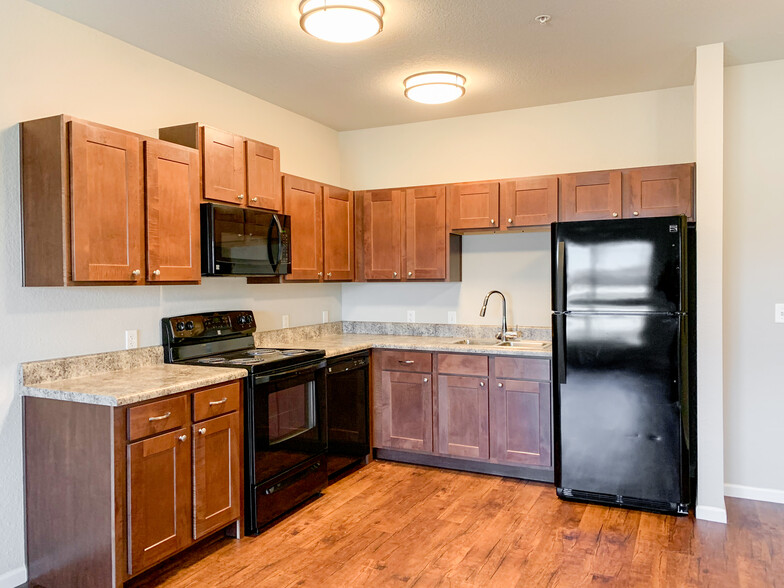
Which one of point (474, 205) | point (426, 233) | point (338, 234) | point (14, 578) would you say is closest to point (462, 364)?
point (426, 233)

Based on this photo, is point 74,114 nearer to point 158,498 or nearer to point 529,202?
point 158,498

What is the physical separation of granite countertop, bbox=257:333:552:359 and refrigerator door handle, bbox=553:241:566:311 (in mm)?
414

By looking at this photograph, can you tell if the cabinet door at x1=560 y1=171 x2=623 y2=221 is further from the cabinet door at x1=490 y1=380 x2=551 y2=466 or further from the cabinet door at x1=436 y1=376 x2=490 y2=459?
the cabinet door at x1=436 y1=376 x2=490 y2=459

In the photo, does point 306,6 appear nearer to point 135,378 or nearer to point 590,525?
point 135,378

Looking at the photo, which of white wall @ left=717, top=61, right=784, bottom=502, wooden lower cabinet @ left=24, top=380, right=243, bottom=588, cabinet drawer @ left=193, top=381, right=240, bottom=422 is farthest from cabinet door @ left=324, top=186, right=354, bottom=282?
white wall @ left=717, top=61, right=784, bottom=502

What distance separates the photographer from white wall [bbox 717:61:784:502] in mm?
3600

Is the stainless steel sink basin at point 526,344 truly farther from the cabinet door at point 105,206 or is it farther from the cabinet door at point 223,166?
the cabinet door at point 105,206

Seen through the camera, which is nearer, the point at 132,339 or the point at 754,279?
the point at 132,339

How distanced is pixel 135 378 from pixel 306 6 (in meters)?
1.92

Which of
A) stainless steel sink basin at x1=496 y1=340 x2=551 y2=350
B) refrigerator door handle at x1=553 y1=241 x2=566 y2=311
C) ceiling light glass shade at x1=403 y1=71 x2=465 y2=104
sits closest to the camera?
refrigerator door handle at x1=553 y1=241 x2=566 y2=311

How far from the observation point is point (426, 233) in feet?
14.6

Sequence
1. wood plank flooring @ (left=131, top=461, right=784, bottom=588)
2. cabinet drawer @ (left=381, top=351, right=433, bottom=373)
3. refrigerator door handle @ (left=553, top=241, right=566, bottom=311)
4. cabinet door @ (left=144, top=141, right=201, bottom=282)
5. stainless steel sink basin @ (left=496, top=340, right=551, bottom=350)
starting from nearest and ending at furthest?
wood plank flooring @ (left=131, top=461, right=784, bottom=588) → cabinet door @ (left=144, top=141, right=201, bottom=282) → refrigerator door handle @ (left=553, top=241, right=566, bottom=311) → cabinet drawer @ (left=381, top=351, right=433, bottom=373) → stainless steel sink basin @ (left=496, top=340, right=551, bottom=350)

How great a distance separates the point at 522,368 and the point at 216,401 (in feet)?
6.53

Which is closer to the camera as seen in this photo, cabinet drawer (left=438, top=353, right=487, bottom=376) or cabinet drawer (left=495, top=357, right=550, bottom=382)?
cabinet drawer (left=495, top=357, right=550, bottom=382)
